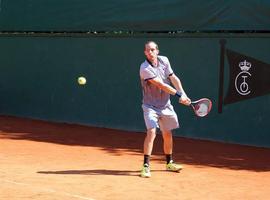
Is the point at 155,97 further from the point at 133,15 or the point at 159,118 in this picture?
the point at 133,15

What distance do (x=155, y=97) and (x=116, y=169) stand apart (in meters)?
1.24

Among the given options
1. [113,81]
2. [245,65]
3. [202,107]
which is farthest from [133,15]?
[202,107]

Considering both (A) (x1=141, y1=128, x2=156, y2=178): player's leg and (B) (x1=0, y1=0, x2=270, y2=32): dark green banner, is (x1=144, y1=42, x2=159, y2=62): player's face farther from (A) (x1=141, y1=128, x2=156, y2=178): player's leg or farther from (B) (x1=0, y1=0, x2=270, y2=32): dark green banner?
(B) (x1=0, y1=0, x2=270, y2=32): dark green banner

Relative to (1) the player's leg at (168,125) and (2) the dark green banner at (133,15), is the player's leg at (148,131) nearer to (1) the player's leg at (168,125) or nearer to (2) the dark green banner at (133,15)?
(1) the player's leg at (168,125)

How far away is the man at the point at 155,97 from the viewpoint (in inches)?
328

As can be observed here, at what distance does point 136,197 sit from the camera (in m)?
6.96

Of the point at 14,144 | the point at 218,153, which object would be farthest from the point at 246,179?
the point at 14,144

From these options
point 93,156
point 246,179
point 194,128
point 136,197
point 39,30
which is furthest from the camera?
point 39,30

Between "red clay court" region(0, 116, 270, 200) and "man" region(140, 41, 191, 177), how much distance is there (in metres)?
0.43

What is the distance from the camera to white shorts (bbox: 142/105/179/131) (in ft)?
27.6

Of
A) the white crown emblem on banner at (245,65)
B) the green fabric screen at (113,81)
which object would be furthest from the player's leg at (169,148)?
the white crown emblem on banner at (245,65)

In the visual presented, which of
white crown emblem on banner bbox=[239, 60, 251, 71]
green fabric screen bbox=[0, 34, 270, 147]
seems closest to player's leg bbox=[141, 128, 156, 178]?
green fabric screen bbox=[0, 34, 270, 147]

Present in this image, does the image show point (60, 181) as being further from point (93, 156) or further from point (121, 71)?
point (121, 71)

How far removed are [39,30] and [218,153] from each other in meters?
7.45
